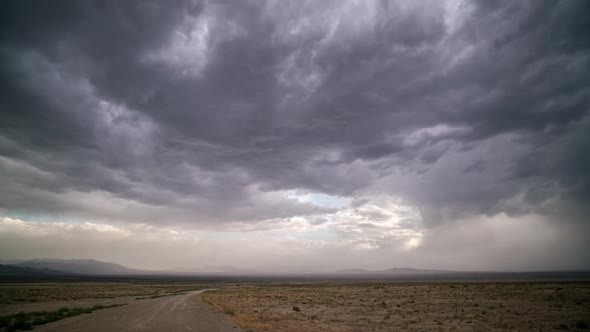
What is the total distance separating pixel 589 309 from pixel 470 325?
12.2 meters

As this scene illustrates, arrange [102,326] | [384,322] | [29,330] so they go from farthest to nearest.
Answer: [384,322] → [102,326] → [29,330]

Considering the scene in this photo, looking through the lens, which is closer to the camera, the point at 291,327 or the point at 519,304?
the point at 291,327

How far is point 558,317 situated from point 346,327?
15.2 m

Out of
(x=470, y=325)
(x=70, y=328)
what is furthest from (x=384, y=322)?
(x=70, y=328)

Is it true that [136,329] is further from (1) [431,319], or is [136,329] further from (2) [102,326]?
(1) [431,319]

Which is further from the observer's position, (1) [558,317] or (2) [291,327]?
(1) [558,317]

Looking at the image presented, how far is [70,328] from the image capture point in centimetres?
1914

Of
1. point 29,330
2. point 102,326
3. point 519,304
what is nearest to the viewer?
point 29,330

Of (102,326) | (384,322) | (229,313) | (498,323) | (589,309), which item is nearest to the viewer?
(102,326)

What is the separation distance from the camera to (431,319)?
2345 centimetres

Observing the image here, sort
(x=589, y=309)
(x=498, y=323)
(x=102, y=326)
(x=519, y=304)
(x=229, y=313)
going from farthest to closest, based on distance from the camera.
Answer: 1. (x=519, y=304)
2. (x=229, y=313)
3. (x=589, y=309)
4. (x=498, y=323)
5. (x=102, y=326)

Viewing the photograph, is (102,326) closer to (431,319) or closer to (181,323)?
(181,323)

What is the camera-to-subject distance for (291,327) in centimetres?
2059

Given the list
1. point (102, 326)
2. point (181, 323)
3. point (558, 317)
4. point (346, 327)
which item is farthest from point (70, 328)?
point (558, 317)
